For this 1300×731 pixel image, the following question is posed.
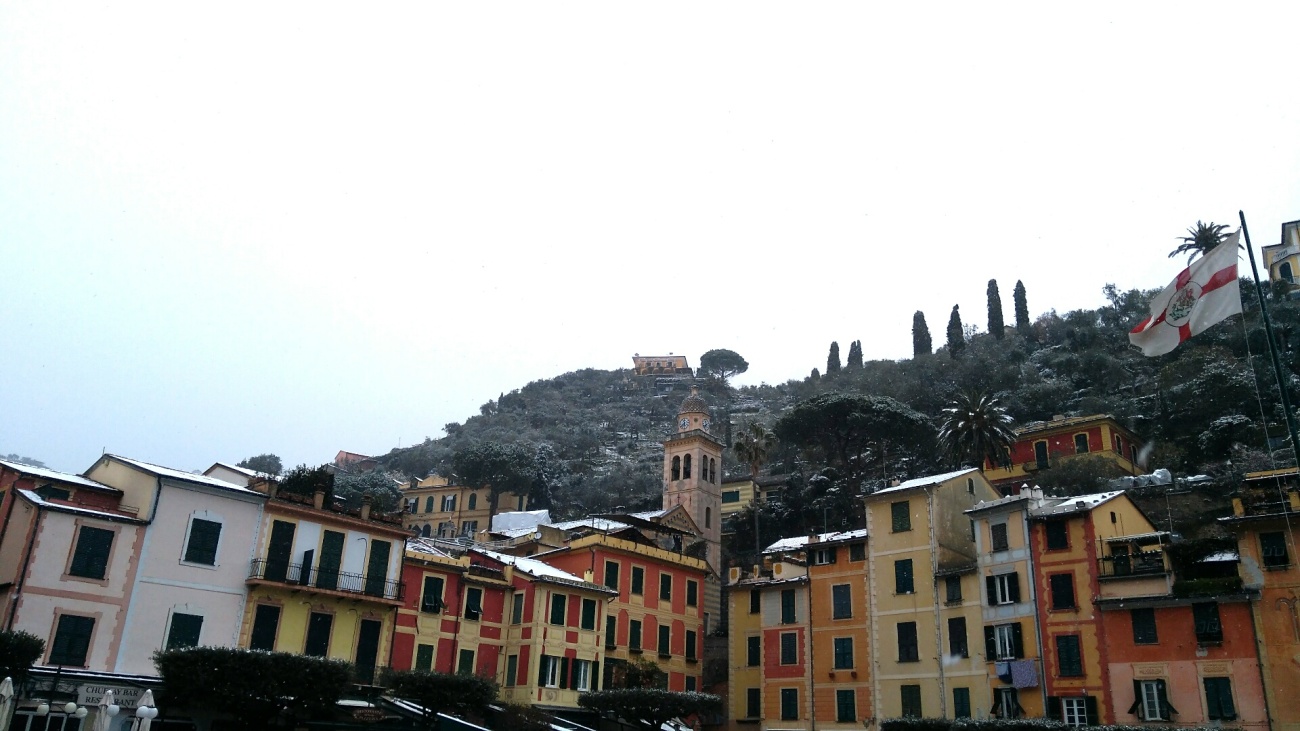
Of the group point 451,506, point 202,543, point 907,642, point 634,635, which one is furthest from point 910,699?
point 451,506

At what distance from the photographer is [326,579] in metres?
38.5

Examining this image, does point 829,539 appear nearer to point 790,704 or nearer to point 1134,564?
point 790,704

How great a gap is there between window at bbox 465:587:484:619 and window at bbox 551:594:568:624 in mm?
3432

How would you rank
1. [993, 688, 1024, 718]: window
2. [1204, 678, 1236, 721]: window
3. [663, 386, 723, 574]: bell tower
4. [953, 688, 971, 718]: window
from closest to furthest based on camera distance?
[1204, 678, 1236, 721]: window
[993, 688, 1024, 718]: window
[953, 688, 971, 718]: window
[663, 386, 723, 574]: bell tower

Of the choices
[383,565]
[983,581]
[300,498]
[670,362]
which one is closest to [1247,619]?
[983,581]

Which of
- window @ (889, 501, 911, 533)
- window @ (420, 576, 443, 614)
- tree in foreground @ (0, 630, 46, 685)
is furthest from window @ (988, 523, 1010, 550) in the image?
tree in foreground @ (0, 630, 46, 685)

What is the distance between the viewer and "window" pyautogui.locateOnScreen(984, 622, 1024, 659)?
42062 mm

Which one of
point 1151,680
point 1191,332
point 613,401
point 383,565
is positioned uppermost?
point 613,401

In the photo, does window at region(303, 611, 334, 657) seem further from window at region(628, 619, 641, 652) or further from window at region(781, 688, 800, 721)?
window at region(781, 688, 800, 721)

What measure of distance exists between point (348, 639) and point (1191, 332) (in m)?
31.0

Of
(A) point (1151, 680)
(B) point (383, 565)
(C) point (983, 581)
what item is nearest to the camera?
(A) point (1151, 680)

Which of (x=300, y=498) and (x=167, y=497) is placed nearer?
(x=167, y=497)

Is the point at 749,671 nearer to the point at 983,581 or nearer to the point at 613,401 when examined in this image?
the point at 983,581

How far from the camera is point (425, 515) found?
4158 inches
